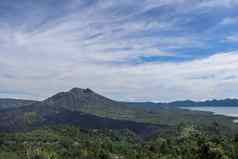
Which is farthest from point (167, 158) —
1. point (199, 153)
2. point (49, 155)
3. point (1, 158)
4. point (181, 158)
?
point (1, 158)

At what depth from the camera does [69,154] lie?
19450 centimetres

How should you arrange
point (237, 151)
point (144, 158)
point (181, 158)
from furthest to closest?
point (144, 158), point (181, 158), point (237, 151)

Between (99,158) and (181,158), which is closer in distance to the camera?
(181,158)

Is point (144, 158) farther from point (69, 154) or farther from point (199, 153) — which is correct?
point (69, 154)

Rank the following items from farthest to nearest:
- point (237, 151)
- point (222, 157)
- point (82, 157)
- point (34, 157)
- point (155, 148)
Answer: point (34, 157) → point (82, 157) → point (155, 148) → point (237, 151) → point (222, 157)

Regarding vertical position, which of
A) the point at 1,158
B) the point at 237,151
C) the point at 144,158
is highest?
the point at 237,151

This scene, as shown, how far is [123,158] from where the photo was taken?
148m

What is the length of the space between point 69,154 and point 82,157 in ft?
75.4

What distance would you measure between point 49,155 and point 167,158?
93960mm

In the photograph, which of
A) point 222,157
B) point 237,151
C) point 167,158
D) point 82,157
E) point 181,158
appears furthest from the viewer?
point 82,157

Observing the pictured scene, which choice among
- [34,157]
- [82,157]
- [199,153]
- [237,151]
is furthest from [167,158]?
[34,157]

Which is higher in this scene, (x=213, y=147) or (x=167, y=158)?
(x=213, y=147)

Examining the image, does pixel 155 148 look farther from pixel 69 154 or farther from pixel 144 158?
pixel 69 154

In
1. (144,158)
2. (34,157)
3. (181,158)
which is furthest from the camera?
(34,157)
